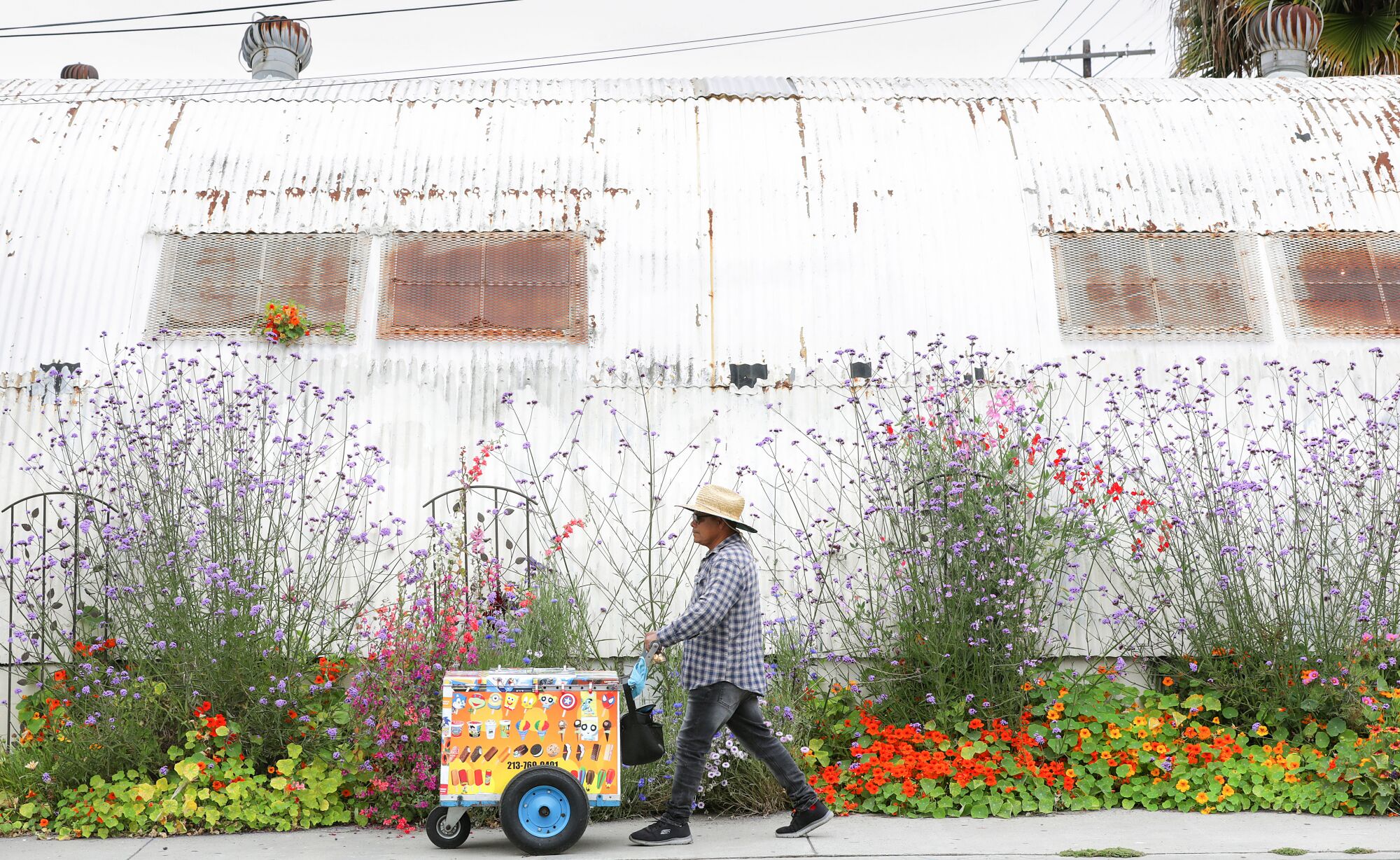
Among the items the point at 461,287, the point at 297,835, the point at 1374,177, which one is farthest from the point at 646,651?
the point at 1374,177

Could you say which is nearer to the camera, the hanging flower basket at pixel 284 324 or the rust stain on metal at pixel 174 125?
the hanging flower basket at pixel 284 324

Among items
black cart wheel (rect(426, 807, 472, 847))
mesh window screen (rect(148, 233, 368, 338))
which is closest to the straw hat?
black cart wheel (rect(426, 807, 472, 847))

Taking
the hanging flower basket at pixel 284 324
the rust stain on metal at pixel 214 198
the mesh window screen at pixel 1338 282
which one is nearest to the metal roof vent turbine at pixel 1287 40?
the mesh window screen at pixel 1338 282

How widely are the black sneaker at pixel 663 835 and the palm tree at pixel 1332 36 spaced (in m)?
9.77

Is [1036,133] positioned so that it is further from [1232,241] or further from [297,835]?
[297,835]

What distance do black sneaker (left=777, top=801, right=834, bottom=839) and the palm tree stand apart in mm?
9339

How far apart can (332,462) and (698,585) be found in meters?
2.84

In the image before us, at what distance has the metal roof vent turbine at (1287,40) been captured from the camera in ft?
34.3

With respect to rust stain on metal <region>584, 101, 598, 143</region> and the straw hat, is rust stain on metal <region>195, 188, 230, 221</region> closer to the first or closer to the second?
rust stain on metal <region>584, 101, 598, 143</region>

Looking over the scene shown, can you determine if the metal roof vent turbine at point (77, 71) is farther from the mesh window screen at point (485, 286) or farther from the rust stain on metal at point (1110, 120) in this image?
the rust stain on metal at point (1110, 120)

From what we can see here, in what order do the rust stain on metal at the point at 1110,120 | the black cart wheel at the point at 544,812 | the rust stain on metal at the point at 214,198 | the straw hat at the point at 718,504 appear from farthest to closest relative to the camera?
the rust stain on metal at the point at 1110,120, the rust stain on metal at the point at 214,198, the straw hat at the point at 718,504, the black cart wheel at the point at 544,812

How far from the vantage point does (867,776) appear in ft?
20.7

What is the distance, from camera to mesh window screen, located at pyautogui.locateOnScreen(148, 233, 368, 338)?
7.72 meters

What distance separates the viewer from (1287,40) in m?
10.4
